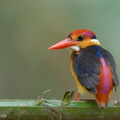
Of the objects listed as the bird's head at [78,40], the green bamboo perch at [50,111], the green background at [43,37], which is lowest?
the green background at [43,37]

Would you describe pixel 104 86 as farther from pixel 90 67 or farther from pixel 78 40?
pixel 78 40

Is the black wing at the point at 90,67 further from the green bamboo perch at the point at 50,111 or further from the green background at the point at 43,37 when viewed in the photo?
the green background at the point at 43,37

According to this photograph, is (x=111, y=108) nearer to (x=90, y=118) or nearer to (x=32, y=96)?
(x=90, y=118)

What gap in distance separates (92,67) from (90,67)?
14mm

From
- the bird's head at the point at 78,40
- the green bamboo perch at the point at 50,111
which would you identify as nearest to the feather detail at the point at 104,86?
the green bamboo perch at the point at 50,111

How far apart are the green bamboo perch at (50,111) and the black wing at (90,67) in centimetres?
20

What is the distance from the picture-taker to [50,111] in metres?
1.97

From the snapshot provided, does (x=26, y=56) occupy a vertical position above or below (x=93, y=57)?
below

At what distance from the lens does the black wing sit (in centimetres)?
227

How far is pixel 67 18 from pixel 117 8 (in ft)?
2.06

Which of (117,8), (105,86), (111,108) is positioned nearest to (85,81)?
(105,86)

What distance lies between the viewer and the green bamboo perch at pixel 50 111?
75.6 inches

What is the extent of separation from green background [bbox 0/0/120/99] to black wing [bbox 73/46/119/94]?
6.16 feet

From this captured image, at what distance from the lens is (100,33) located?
4.48m
